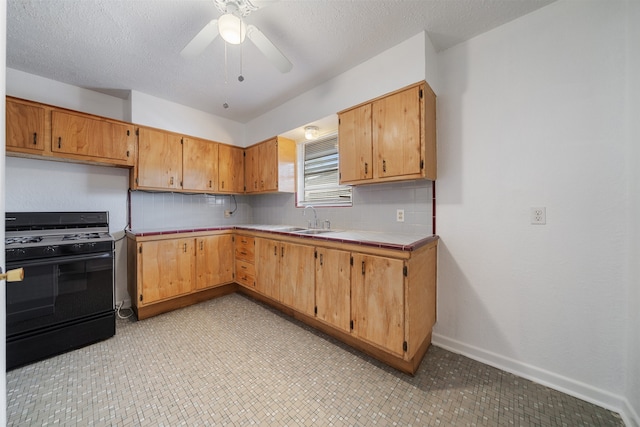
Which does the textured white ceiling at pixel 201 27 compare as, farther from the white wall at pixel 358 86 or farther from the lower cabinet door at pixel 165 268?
the lower cabinet door at pixel 165 268

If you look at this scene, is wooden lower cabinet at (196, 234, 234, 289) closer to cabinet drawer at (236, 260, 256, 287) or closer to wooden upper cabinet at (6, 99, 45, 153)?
cabinet drawer at (236, 260, 256, 287)

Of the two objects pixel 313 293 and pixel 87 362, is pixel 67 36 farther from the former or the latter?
pixel 313 293

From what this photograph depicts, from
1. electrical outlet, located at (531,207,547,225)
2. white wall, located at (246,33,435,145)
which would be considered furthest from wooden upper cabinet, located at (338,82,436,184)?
electrical outlet, located at (531,207,547,225)

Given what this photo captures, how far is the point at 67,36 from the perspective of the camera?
192 centimetres

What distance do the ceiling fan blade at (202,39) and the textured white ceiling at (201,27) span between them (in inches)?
10.4

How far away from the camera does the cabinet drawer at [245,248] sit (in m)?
2.92

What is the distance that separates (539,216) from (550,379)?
3.65 ft

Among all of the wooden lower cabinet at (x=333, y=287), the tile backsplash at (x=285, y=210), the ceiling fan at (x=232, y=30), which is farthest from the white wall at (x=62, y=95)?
the wooden lower cabinet at (x=333, y=287)

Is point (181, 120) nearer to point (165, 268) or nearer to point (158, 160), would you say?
point (158, 160)

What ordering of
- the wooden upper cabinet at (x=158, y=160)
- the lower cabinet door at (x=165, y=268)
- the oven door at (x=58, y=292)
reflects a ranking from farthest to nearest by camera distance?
the wooden upper cabinet at (x=158, y=160) → the lower cabinet door at (x=165, y=268) → the oven door at (x=58, y=292)

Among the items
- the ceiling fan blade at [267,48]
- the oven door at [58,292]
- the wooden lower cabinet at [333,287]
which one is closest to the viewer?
the ceiling fan blade at [267,48]

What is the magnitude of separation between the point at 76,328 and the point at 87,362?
362 mm

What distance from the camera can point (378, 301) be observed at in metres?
1.75

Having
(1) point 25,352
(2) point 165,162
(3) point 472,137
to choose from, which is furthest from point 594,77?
(1) point 25,352
